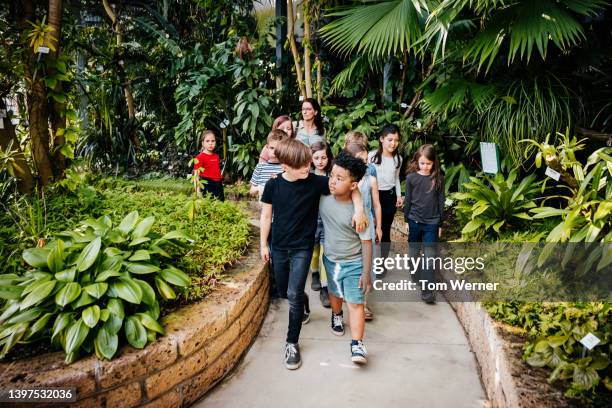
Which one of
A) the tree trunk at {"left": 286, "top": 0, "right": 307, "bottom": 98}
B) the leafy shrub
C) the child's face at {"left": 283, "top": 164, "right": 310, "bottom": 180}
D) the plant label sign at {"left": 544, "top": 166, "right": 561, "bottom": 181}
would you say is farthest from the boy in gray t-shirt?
the tree trunk at {"left": 286, "top": 0, "right": 307, "bottom": 98}

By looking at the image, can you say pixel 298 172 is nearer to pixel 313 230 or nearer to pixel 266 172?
pixel 313 230

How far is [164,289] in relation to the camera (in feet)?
8.03

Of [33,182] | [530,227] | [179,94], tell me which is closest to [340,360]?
[530,227]

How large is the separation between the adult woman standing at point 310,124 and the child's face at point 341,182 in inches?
64.6

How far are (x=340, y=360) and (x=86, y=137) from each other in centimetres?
622

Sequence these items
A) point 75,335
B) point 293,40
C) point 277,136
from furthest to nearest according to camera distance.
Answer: point 293,40 → point 277,136 → point 75,335

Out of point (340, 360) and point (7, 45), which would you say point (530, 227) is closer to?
point (340, 360)

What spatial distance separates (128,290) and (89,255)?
317mm

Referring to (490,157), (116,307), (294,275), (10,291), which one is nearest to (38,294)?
(10,291)

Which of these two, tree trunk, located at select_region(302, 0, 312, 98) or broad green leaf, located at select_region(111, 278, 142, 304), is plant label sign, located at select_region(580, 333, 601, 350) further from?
tree trunk, located at select_region(302, 0, 312, 98)

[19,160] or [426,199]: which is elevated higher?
[19,160]

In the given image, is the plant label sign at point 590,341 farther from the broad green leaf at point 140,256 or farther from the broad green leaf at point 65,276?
the broad green leaf at point 65,276

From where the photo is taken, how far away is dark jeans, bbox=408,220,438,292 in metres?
3.54

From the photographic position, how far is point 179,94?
6.37m
